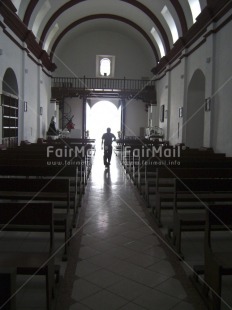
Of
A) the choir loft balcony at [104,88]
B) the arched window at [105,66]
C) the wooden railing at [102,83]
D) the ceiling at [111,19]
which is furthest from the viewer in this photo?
the arched window at [105,66]

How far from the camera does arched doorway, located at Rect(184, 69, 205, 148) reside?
15.5 metres

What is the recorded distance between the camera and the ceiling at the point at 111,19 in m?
15.2

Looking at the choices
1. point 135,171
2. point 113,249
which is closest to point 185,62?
point 135,171

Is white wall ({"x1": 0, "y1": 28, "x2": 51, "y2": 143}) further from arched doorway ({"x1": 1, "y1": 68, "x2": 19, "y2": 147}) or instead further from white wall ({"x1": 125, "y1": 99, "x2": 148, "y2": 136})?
white wall ({"x1": 125, "y1": 99, "x2": 148, "y2": 136})

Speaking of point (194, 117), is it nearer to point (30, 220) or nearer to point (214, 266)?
point (214, 266)

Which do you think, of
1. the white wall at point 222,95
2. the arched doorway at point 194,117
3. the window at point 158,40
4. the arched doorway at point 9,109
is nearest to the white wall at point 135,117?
the window at point 158,40

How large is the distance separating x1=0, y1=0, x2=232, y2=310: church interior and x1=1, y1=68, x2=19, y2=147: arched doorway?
7 cm

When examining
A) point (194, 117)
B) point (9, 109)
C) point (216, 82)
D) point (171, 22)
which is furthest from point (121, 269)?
point (171, 22)

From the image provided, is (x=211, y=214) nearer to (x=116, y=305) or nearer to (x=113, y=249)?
(x=116, y=305)

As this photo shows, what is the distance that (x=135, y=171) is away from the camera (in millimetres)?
12008

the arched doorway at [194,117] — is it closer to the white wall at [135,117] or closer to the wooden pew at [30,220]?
the white wall at [135,117]

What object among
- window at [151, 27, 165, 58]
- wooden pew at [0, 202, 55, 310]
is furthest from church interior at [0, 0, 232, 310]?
window at [151, 27, 165, 58]

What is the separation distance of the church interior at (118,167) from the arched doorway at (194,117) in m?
0.04

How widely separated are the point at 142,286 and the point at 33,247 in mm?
1940
